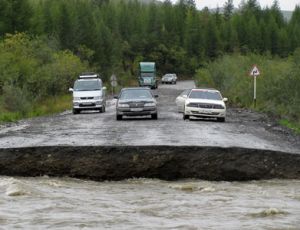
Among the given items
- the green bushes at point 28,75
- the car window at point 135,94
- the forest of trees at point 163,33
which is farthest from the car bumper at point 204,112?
the forest of trees at point 163,33

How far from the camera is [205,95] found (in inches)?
1206

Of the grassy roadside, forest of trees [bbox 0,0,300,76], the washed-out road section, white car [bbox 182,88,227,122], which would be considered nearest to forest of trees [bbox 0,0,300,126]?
forest of trees [bbox 0,0,300,76]

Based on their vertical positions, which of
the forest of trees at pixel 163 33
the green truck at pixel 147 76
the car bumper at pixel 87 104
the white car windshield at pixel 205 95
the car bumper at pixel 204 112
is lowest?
the green truck at pixel 147 76

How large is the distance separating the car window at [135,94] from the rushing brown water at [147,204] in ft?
45.4

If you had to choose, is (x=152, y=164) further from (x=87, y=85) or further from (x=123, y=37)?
(x=123, y=37)

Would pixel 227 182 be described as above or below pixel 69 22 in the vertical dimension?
below

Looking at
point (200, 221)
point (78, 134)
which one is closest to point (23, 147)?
point (78, 134)

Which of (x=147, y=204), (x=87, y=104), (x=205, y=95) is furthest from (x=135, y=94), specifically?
(x=147, y=204)

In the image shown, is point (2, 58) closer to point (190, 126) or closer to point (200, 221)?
point (190, 126)

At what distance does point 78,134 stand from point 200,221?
35.3 ft

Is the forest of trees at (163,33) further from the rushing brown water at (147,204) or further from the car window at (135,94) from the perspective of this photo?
the rushing brown water at (147,204)

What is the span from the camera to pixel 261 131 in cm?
2544

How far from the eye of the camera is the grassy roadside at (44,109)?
33862 millimetres

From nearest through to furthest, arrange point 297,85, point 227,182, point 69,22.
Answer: point 227,182
point 297,85
point 69,22
